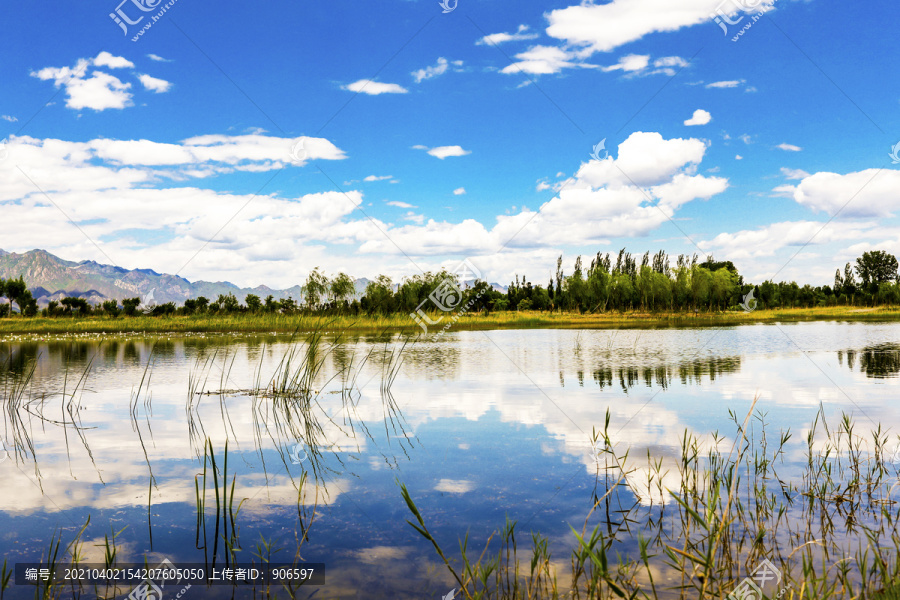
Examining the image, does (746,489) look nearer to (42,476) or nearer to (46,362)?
(42,476)

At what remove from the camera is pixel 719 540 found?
3756 millimetres

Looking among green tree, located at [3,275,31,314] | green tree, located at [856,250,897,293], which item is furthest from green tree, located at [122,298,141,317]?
green tree, located at [856,250,897,293]

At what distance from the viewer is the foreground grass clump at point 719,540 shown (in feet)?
12.9

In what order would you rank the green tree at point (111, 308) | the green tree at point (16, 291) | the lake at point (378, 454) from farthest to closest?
the green tree at point (16, 291), the green tree at point (111, 308), the lake at point (378, 454)

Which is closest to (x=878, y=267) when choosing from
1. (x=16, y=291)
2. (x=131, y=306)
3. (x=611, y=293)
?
(x=611, y=293)

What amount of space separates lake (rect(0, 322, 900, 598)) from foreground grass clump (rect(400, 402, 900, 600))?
0.23ft

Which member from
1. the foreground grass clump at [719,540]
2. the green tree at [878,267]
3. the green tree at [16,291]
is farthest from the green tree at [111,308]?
the green tree at [878,267]

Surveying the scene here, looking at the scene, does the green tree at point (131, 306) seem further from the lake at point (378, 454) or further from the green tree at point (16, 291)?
the lake at point (378, 454)

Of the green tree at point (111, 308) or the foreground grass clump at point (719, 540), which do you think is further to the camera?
the green tree at point (111, 308)

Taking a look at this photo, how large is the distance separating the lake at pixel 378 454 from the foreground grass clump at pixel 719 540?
71 millimetres

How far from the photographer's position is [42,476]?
7.25 metres

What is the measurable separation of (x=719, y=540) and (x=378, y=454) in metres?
5.17

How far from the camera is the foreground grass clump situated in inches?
155

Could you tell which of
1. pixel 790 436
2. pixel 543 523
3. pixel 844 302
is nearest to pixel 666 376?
pixel 790 436
